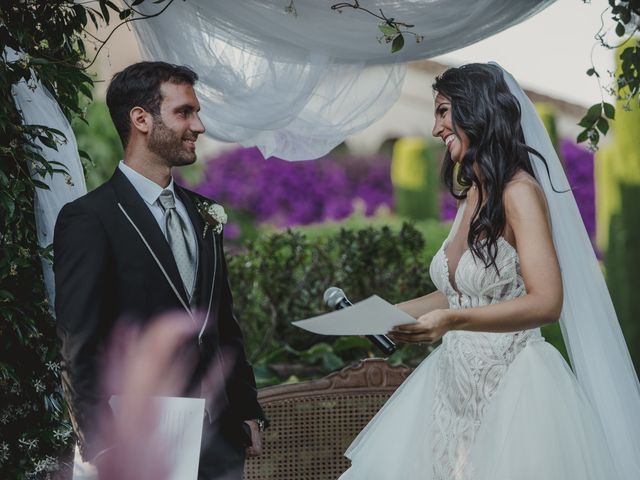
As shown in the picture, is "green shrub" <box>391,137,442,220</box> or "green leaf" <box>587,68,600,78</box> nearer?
"green leaf" <box>587,68,600,78</box>

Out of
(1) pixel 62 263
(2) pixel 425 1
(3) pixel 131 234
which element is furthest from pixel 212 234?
(2) pixel 425 1

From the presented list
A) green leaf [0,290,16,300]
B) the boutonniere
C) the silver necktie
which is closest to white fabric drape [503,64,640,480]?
the boutonniere

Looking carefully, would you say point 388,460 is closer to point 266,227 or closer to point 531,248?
point 531,248

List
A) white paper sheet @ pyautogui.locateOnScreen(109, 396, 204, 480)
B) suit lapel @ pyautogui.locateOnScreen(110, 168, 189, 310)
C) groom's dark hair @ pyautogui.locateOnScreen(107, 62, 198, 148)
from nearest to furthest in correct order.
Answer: white paper sheet @ pyautogui.locateOnScreen(109, 396, 204, 480) < suit lapel @ pyautogui.locateOnScreen(110, 168, 189, 310) < groom's dark hair @ pyautogui.locateOnScreen(107, 62, 198, 148)

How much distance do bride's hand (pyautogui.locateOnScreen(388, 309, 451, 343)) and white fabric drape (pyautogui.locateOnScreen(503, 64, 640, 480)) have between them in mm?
726

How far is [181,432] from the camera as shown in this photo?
8.69ft

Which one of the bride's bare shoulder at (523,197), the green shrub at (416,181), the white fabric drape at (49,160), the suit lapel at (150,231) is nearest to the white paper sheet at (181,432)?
the suit lapel at (150,231)

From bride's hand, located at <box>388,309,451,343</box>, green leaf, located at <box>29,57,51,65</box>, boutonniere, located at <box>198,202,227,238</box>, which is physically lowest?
bride's hand, located at <box>388,309,451,343</box>

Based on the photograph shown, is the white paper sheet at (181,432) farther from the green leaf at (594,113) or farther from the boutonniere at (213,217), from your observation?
the green leaf at (594,113)

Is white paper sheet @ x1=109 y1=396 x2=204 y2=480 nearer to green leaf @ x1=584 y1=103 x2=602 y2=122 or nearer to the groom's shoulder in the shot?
the groom's shoulder

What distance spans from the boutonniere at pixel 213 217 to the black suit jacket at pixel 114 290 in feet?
0.08

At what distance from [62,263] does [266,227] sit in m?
10.8

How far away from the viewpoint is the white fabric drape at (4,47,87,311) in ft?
10.6

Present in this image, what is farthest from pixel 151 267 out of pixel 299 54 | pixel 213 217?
pixel 299 54
